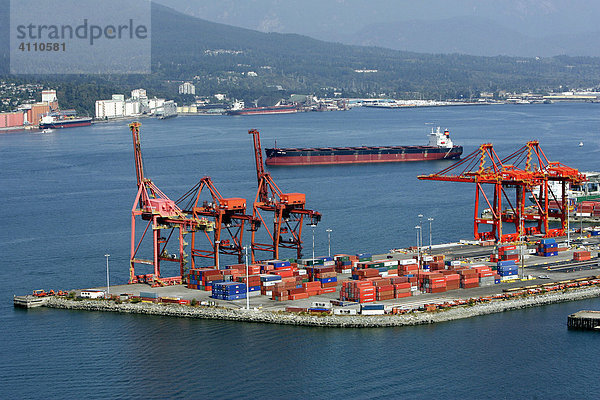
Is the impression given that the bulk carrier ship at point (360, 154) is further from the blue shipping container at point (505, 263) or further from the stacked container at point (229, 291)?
the stacked container at point (229, 291)

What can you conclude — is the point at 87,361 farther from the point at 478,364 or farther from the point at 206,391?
the point at 478,364

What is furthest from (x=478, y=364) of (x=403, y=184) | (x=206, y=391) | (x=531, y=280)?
(x=403, y=184)

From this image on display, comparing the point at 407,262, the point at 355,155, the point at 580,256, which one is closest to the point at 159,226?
the point at 407,262

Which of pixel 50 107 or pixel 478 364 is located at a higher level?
pixel 50 107

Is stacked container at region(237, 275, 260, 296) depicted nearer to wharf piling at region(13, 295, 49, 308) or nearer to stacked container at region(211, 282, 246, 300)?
stacked container at region(211, 282, 246, 300)

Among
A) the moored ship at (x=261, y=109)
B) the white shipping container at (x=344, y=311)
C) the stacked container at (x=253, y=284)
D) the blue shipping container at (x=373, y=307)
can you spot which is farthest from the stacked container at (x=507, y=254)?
the moored ship at (x=261, y=109)

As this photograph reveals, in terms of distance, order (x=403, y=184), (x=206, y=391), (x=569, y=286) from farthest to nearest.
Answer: (x=403, y=184) → (x=569, y=286) → (x=206, y=391)
